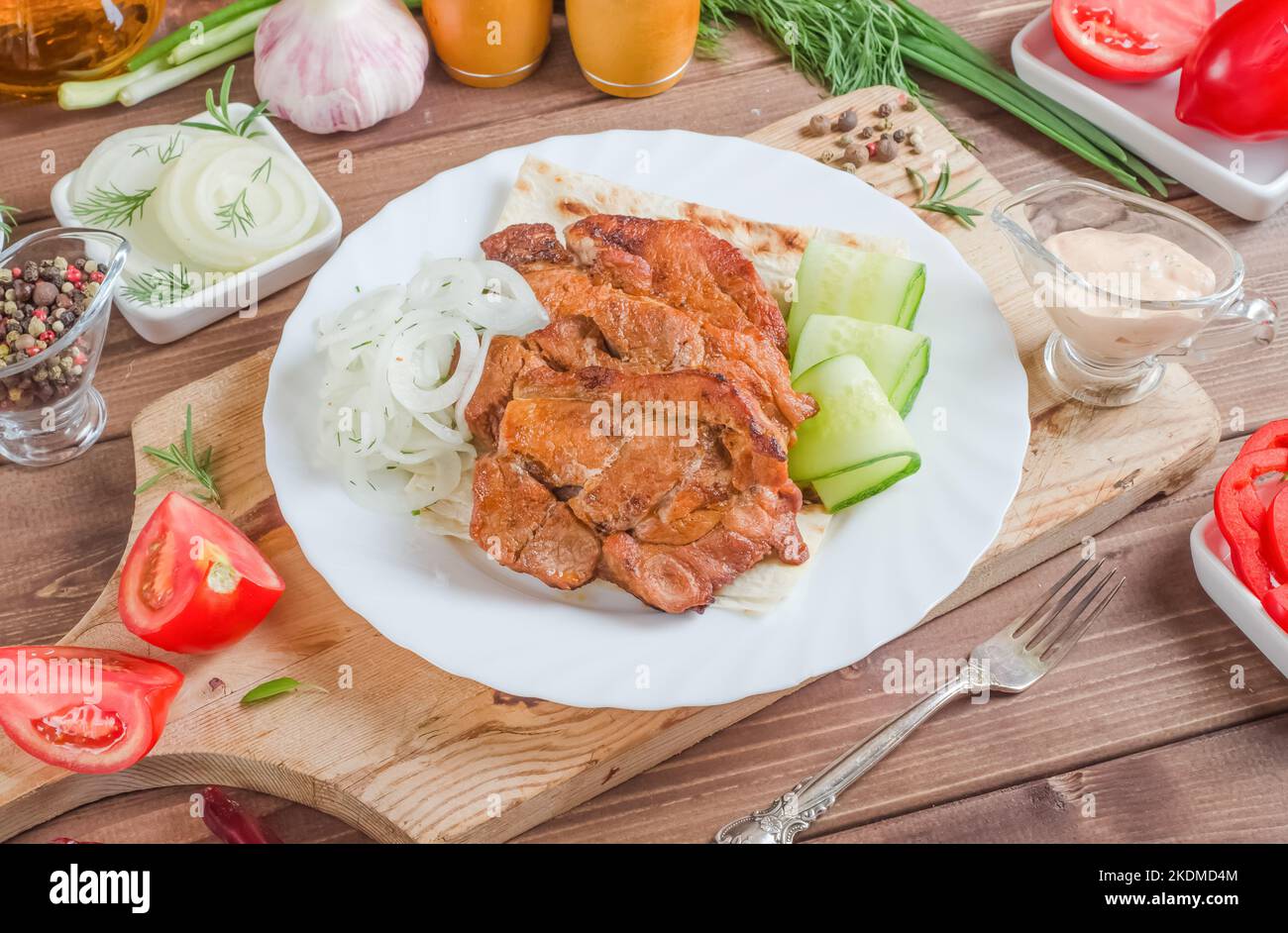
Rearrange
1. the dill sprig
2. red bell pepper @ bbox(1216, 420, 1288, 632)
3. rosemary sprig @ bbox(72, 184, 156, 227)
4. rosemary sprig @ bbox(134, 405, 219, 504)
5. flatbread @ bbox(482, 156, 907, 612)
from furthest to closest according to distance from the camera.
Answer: the dill sprig, rosemary sprig @ bbox(72, 184, 156, 227), flatbread @ bbox(482, 156, 907, 612), rosemary sprig @ bbox(134, 405, 219, 504), red bell pepper @ bbox(1216, 420, 1288, 632)

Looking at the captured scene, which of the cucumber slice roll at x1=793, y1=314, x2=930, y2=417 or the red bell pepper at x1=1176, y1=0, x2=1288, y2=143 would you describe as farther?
the red bell pepper at x1=1176, y1=0, x2=1288, y2=143

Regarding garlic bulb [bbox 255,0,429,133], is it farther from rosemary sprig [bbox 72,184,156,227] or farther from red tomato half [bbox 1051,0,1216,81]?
red tomato half [bbox 1051,0,1216,81]

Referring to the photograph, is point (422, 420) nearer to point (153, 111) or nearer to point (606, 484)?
point (606, 484)

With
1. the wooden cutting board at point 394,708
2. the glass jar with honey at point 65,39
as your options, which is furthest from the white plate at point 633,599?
the glass jar with honey at point 65,39

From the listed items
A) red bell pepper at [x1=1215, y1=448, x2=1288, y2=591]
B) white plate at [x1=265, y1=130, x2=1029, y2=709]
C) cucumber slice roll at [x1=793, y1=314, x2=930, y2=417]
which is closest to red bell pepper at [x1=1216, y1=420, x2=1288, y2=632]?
red bell pepper at [x1=1215, y1=448, x2=1288, y2=591]

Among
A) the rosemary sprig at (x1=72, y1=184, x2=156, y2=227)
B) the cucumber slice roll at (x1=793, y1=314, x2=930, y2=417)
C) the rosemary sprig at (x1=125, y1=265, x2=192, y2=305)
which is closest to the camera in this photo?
the cucumber slice roll at (x1=793, y1=314, x2=930, y2=417)

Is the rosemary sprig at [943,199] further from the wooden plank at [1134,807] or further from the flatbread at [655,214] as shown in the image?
the wooden plank at [1134,807]
